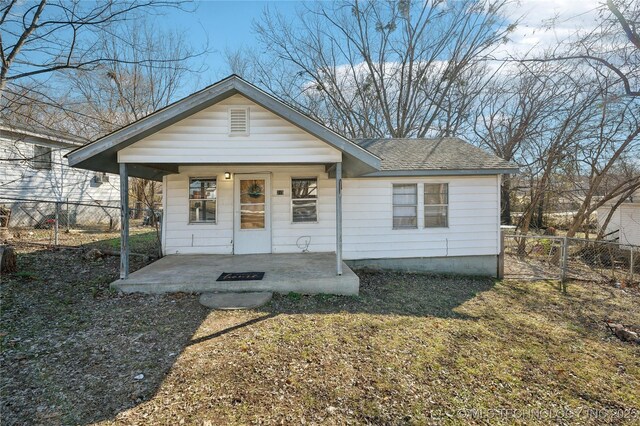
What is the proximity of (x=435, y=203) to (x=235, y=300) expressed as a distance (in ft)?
18.4

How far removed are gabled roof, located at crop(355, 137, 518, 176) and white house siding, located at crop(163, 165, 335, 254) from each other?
166cm

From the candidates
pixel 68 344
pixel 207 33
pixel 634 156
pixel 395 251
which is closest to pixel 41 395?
pixel 68 344

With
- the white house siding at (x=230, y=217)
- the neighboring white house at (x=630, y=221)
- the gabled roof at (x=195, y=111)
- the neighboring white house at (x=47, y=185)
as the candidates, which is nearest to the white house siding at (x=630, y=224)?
the neighboring white house at (x=630, y=221)

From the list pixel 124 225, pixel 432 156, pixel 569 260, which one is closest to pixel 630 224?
pixel 569 260

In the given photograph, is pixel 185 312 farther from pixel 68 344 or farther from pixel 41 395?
pixel 41 395

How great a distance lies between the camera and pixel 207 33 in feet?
19.7

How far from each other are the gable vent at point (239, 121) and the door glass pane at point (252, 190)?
2.51 metres

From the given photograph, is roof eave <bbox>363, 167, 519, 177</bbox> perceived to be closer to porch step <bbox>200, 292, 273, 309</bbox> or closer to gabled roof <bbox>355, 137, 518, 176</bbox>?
gabled roof <bbox>355, 137, 518, 176</bbox>

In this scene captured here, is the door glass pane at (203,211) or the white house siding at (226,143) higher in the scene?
the white house siding at (226,143)

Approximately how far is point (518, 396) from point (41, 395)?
464 centimetres

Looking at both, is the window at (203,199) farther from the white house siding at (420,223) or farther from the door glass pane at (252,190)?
the white house siding at (420,223)

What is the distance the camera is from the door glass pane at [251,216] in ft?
25.6

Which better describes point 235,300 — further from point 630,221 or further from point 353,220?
point 630,221

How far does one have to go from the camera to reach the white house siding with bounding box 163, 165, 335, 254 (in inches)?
303
